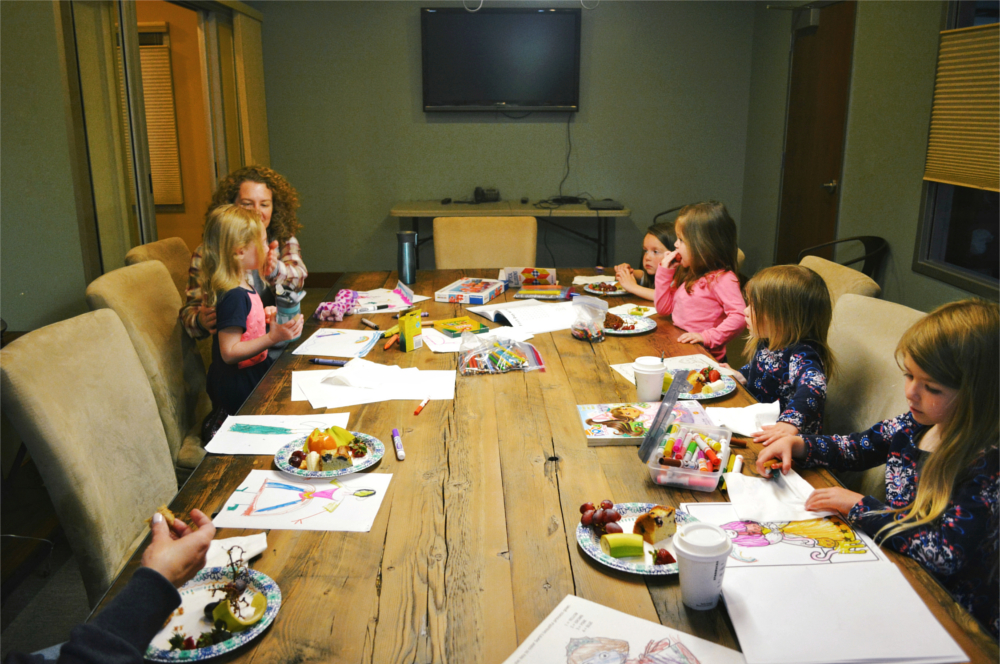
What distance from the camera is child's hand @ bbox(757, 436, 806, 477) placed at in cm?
131

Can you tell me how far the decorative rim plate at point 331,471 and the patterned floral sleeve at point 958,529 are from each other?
84 cm

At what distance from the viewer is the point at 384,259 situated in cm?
596

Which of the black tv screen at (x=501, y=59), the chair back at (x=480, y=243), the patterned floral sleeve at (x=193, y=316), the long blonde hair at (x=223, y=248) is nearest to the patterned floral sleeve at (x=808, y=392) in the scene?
the long blonde hair at (x=223, y=248)

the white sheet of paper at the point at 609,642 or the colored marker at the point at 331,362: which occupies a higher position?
the colored marker at the point at 331,362

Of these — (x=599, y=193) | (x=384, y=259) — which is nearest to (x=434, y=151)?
(x=384, y=259)

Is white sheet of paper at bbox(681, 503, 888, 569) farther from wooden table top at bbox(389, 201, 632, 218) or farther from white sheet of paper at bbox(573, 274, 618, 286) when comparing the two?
wooden table top at bbox(389, 201, 632, 218)

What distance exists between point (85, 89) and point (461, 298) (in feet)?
6.24

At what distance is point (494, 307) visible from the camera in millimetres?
2549

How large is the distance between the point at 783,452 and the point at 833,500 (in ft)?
0.54

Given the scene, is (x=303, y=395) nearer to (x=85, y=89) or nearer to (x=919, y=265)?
(x=85, y=89)

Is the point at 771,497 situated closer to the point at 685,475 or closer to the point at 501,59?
the point at 685,475

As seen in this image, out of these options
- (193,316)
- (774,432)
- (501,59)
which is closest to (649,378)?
(774,432)

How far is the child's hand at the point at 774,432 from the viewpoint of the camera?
4.51 ft

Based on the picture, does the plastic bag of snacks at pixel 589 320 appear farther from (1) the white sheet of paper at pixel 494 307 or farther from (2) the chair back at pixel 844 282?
(2) the chair back at pixel 844 282
